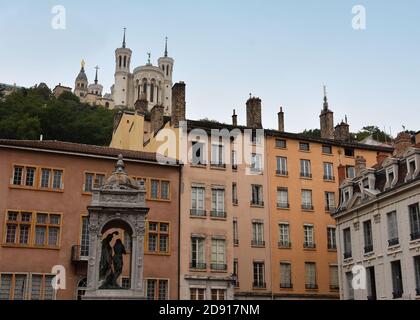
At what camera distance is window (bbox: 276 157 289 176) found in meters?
45.1

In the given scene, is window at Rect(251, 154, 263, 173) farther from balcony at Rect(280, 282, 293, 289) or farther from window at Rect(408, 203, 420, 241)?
window at Rect(408, 203, 420, 241)

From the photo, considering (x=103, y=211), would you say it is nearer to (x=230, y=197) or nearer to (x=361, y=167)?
(x=230, y=197)

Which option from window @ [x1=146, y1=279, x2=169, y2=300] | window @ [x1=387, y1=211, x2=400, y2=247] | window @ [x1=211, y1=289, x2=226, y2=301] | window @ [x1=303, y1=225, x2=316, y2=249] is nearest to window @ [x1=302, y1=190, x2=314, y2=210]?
window @ [x1=303, y1=225, x2=316, y2=249]

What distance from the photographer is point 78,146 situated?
121 feet

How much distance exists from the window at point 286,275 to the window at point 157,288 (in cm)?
1027

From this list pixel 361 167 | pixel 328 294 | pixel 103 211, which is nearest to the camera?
pixel 103 211

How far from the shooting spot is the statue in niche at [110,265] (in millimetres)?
21484

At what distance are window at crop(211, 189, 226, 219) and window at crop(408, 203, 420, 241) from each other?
11.9m

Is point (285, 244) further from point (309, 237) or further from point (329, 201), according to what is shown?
point (329, 201)

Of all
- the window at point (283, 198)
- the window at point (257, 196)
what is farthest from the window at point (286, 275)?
the window at point (257, 196)

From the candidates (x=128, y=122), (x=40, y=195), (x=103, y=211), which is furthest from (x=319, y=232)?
(x=103, y=211)

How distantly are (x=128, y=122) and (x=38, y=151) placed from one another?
48.5ft

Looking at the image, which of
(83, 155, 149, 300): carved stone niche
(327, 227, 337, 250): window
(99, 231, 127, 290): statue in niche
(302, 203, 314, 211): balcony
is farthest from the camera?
(302, 203, 314, 211): balcony

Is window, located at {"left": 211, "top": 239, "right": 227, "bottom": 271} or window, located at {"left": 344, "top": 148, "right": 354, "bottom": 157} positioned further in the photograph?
window, located at {"left": 344, "top": 148, "right": 354, "bottom": 157}
